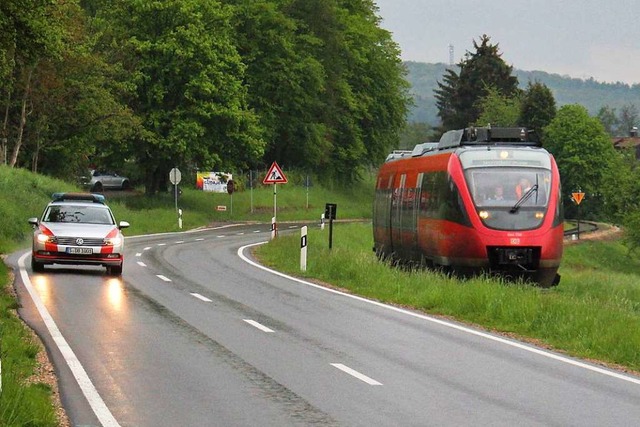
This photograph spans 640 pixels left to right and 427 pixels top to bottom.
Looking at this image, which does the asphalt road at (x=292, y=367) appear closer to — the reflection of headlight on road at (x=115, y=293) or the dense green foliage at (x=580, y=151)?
the reflection of headlight on road at (x=115, y=293)

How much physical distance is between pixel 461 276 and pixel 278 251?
1166 cm

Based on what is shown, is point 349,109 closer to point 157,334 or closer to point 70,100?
point 70,100

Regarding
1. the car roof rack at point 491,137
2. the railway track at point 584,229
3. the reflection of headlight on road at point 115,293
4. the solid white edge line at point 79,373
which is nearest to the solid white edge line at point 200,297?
the reflection of headlight on road at point 115,293

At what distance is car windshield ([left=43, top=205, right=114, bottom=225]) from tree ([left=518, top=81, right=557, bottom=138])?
88.4 metres

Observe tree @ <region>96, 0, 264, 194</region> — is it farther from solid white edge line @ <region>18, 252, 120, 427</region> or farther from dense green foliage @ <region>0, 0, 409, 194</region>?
solid white edge line @ <region>18, 252, 120, 427</region>

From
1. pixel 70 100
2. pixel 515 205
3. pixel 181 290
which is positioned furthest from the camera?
pixel 70 100

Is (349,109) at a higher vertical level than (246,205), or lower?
higher

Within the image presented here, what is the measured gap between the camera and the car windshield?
26.4 metres

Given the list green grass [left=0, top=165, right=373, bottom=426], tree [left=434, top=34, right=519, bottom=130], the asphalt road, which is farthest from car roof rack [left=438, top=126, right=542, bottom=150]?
tree [left=434, top=34, right=519, bottom=130]

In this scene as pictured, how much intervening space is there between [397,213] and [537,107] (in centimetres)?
8388

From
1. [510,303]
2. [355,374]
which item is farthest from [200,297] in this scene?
[355,374]

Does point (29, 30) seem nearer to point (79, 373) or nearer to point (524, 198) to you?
point (524, 198)

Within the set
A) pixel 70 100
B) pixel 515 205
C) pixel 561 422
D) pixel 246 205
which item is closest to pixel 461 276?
pixel 515 205

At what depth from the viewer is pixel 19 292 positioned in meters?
20.6
